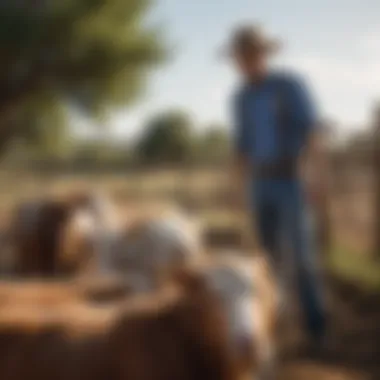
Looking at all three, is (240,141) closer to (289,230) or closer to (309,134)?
(309,134)

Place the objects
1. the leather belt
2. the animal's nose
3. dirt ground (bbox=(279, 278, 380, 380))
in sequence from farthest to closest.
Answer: dirt ground (bbox=(279, 278, 380, 380)), the leather belt, the animal's nose

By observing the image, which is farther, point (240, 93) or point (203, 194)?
point (203, 194)

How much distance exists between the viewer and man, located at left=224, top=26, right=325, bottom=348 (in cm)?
282

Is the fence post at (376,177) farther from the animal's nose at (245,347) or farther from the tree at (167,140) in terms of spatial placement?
the animal's nose at (245,347)

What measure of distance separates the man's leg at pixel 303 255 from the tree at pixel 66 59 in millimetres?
4334

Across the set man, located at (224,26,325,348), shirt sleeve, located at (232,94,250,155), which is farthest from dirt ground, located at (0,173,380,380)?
shirt sleeve, located at (232,94,250,155)

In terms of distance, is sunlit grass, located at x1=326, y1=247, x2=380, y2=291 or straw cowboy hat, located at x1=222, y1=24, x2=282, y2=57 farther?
sunlit grass, located at x1=326, y1=247, x2=380, y2=291

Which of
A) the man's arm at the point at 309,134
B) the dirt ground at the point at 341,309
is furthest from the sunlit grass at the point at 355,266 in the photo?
the man's arm at the point at 309,134

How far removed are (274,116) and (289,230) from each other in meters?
0.42

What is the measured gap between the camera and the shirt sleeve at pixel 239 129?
2916mm

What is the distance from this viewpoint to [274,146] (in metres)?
2.90

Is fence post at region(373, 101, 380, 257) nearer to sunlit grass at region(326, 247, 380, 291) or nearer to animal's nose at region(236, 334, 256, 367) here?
sunlit grass at region(326, 247, 380, 291)

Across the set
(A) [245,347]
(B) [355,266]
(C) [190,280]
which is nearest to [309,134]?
(C) [190,280]

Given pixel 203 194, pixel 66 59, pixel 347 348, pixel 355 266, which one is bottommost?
pixel 347 348
